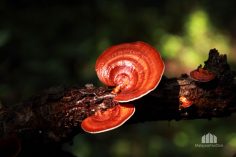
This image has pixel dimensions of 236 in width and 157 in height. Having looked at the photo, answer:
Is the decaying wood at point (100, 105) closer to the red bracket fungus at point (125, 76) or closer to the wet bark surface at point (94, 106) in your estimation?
the wet bark surface at point (94, 106)

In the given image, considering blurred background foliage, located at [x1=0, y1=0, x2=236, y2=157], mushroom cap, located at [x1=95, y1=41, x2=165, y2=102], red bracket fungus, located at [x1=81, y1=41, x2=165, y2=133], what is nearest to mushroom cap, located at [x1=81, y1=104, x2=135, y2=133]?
red bracket fungus, located at [x1=81, y1=41, x2=165, y2=133]

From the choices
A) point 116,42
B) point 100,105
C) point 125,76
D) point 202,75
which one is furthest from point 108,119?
point 116,42

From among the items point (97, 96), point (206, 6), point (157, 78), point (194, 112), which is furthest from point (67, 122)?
point (206, 6)

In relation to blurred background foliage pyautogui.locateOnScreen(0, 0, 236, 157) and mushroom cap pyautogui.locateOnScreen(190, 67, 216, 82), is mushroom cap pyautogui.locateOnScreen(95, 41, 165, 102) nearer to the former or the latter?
mushroom cap pyautogui.locateOnScreen(190, 67, 216, 82)

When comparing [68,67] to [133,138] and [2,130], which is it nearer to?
[133,138]

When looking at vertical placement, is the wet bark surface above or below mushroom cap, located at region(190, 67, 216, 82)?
below

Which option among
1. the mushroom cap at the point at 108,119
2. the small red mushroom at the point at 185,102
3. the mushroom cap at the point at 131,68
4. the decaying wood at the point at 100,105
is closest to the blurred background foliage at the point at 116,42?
the decaying wood at the point at 100,105
